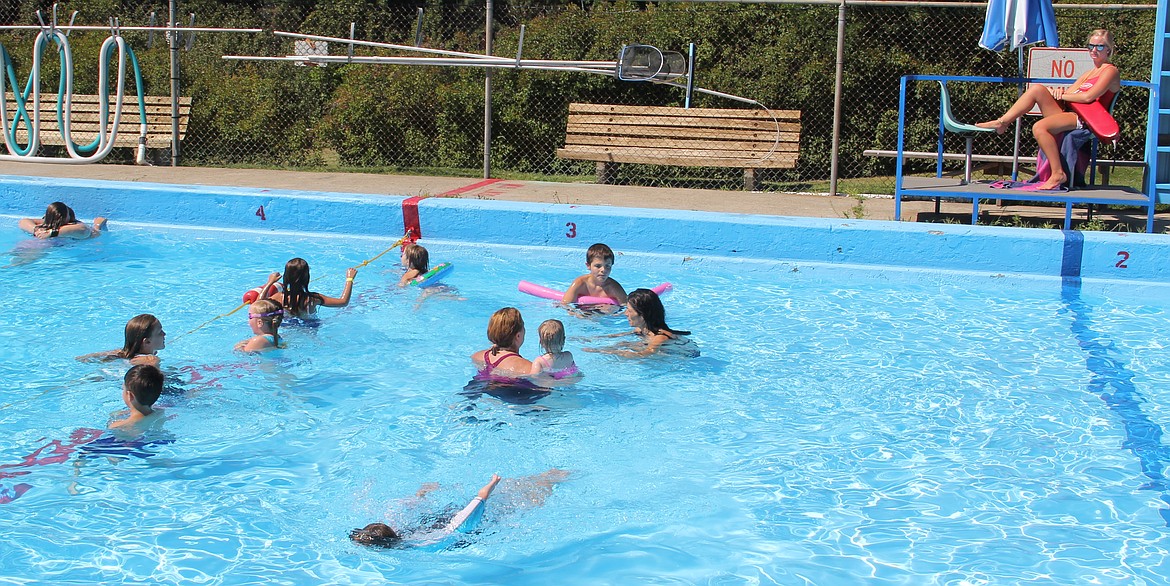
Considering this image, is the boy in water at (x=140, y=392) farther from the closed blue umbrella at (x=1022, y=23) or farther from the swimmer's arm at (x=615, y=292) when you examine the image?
the closed blue umbrella at (x=1022, y=23)

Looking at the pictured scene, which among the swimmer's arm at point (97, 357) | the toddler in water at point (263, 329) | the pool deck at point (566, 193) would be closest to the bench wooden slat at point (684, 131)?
the pool deck at point (566, 193)

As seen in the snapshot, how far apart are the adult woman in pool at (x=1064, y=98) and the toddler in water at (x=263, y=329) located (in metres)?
6.07

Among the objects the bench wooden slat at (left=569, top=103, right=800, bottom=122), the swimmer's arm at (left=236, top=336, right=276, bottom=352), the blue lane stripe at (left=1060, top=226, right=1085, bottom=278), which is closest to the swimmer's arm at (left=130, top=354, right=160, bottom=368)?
the swimmer's arm at (left=236, top=336, right=276, bottom=352)

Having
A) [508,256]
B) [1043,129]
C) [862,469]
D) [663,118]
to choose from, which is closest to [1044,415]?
[862,469]

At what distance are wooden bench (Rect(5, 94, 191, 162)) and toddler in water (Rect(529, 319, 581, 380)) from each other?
30.0ft

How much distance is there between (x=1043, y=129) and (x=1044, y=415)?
415 cm

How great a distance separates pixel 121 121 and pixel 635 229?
7.76m

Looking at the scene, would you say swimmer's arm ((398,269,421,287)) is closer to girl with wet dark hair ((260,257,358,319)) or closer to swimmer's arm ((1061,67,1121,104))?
girl with wet dark hair ((260,257,358,319))

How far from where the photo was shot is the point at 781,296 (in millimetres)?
8656

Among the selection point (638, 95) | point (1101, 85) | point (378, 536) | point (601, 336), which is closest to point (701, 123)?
point (638, 95)

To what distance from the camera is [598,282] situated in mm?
7738

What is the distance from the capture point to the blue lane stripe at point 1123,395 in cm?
532

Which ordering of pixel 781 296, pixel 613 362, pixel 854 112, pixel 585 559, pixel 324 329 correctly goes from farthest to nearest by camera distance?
pixel 854 112 → pixel 781 296 → pixel 324 329 → pixel 613 362 → pixel 585 559

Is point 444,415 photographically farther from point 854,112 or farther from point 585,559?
point 854,112
